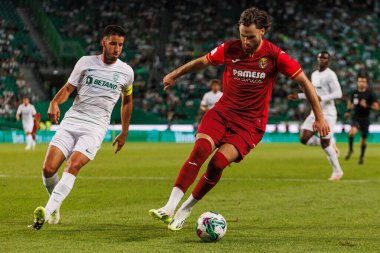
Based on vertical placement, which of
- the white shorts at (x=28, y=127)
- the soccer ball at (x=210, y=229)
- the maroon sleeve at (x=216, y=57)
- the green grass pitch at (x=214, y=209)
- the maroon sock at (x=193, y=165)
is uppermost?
the maroon sleeve at (x=216, y=57)

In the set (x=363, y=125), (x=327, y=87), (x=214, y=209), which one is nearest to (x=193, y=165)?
(x=214, y=209)

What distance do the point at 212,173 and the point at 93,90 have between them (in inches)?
64.8

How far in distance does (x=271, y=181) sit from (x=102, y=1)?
4025 centimetres

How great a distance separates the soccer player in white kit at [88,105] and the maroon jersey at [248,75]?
110cm

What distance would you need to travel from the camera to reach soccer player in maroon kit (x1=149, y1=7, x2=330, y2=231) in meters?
8.22

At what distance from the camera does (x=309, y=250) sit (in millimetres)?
7148

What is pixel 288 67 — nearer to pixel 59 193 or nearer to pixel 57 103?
pixel 57 103

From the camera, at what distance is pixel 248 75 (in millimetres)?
8406

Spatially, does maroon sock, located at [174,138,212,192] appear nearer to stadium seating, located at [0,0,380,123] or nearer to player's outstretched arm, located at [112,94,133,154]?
player's outstretched arm, located at [112,94,133,154]

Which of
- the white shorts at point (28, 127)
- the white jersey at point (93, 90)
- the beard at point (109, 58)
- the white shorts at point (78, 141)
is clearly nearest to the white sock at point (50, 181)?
the white shorts at point (78, 141)

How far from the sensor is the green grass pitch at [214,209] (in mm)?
7465

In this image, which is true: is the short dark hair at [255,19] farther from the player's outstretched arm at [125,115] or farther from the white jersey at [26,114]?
the white jersey at [26,114]

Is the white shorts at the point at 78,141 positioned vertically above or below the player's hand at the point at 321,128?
below

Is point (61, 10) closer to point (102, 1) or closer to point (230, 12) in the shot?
point (102, 1)
